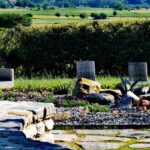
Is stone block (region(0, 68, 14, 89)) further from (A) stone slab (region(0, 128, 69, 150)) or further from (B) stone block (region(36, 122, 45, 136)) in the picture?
(A) stone slab (region(0, 128, 69, 150))

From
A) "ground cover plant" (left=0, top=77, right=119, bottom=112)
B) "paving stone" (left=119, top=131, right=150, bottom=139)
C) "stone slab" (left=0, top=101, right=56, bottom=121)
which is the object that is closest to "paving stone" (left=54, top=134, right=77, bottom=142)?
"stone slab" (left=0, top=101, right=56, bottom=121)

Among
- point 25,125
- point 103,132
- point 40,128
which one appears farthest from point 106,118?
point 25,125

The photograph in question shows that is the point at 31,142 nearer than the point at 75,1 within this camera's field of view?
Yes

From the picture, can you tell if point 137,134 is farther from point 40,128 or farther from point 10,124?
point 10,124

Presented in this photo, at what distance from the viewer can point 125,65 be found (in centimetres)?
2159

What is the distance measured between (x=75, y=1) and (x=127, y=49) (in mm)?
75091

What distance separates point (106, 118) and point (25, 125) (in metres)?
3.19

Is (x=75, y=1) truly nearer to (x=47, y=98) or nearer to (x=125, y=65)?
(x=125, y=65)

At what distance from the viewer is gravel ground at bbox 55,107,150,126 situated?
31.2 feet

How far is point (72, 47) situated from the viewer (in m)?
22.1

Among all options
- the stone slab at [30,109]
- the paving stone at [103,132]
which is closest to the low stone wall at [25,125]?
the stone slab at [30,109]

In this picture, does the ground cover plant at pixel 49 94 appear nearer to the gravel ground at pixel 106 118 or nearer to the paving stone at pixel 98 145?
the gravel ground at pixel 106 118

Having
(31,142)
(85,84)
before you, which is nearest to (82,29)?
(85,84)

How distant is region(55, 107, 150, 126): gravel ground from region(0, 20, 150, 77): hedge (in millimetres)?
10682
